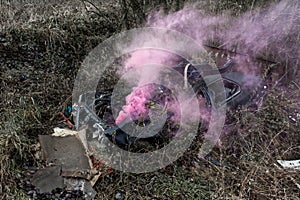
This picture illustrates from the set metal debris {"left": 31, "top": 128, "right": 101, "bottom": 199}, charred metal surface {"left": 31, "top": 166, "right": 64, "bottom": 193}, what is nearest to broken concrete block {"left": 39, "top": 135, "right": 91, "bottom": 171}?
metal debris {"left": 31, "top": 128, "right": 101, "bottom": 199}

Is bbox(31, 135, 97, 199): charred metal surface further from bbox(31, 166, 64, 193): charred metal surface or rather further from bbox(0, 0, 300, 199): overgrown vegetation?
bbox(0, 0, 300, 199): overgrown vegetation

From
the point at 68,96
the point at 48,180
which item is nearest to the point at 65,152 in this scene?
the point at 48,180

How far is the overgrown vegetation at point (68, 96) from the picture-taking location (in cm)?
392

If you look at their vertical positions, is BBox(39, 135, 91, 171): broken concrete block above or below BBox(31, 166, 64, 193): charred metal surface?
above

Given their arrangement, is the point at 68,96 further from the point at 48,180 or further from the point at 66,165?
the point at 48,180

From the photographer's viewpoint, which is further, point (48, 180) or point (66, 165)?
point (66, 165)

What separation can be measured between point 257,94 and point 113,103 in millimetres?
2373

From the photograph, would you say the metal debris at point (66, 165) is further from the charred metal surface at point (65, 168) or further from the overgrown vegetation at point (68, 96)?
the overgrown vegetation at point (68, 96)

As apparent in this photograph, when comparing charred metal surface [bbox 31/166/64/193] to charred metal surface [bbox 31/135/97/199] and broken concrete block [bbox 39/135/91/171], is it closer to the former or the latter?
charred metal surface [bbox 31/135/97/199]

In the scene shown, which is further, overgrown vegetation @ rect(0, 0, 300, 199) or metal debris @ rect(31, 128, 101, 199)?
overgrown vegetation @ rect(0, 0, 300, 199)

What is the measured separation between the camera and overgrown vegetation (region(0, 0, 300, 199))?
154 inches

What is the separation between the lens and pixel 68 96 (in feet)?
17.7

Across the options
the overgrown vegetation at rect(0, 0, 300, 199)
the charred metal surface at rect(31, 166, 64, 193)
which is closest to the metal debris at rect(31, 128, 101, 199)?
the charred metal surface at rect(31, 166, 64, 193)

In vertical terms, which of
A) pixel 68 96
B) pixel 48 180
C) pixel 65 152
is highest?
pixel 68 96
